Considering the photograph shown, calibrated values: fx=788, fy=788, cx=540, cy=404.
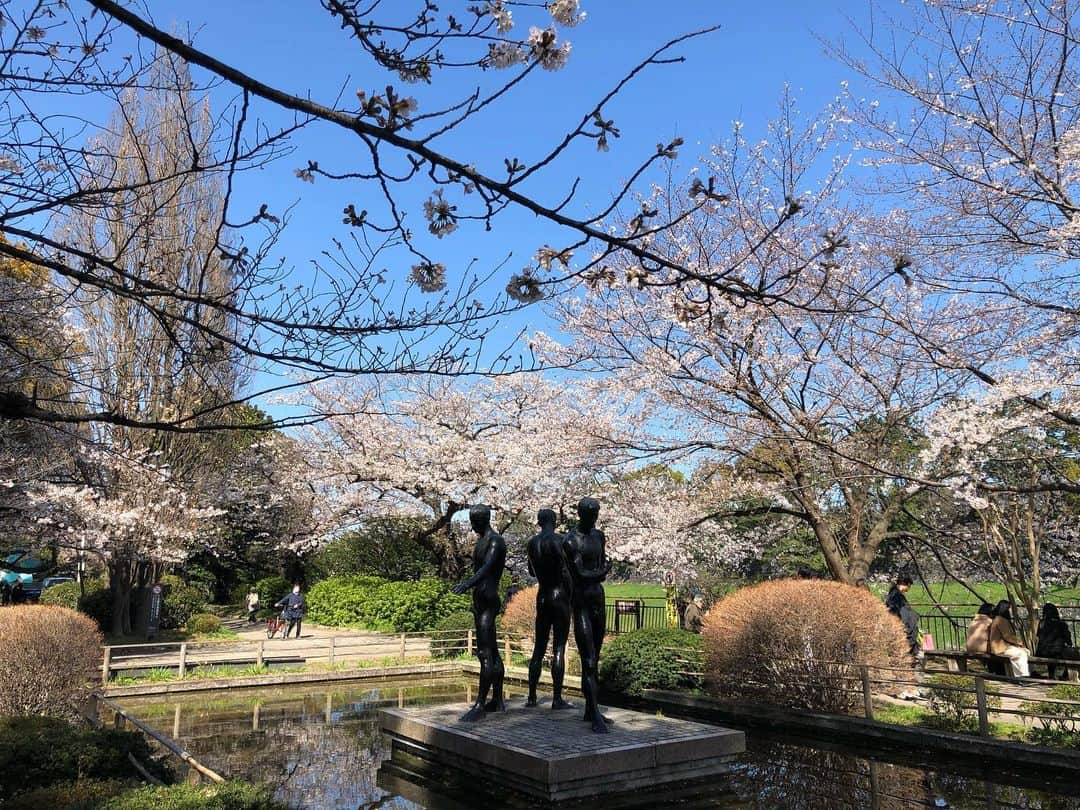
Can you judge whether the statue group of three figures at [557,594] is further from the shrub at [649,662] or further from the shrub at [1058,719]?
the shrub at [1058,719]

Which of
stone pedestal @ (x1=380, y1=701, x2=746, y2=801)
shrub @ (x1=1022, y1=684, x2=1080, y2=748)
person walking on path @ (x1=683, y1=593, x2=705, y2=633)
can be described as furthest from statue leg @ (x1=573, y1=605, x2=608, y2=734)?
person walking on path @ (x1=683, y1=593, x2=705, y2=633)

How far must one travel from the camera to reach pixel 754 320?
12.9m

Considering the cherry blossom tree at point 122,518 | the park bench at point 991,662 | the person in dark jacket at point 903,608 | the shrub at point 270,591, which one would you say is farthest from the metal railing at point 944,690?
the shrub at point 270,591

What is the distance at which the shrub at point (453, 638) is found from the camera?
708 inches

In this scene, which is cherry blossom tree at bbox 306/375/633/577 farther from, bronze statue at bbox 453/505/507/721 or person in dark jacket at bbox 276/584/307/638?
bronze statue at bbox 453/505/507/721

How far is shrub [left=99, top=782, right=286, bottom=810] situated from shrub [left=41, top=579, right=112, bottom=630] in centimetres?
1711

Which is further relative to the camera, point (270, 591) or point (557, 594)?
point (270, 591)

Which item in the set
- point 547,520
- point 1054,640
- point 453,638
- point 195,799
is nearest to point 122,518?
point 453,638

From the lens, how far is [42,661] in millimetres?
9758

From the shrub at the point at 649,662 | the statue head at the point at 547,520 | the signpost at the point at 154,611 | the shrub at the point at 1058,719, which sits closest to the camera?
the shrub at the point at 1058,719

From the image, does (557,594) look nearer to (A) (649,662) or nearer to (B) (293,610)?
(A) (649,662)

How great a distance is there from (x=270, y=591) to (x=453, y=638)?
474 inches

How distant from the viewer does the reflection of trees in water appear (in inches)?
286

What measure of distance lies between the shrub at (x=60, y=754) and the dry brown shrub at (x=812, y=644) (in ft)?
26.4
